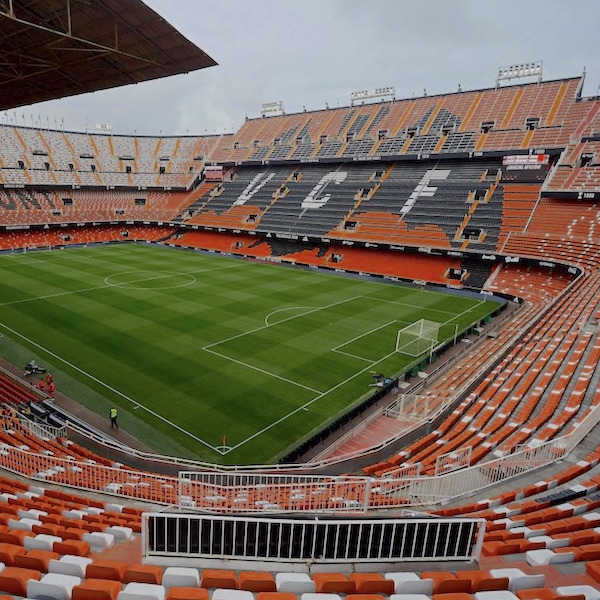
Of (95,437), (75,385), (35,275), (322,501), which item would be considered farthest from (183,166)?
(322,501)

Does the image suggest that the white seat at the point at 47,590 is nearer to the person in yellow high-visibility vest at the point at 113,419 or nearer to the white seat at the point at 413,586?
the white seat at the point at 413,586

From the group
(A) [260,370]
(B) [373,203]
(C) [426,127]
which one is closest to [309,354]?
(A) [260,370]

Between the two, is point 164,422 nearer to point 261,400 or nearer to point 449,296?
point 261,400

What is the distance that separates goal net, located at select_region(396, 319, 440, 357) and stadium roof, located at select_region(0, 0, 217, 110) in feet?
59.9

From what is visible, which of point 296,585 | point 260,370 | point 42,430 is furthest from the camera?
point 260,370

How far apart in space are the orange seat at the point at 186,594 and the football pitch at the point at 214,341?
11665 millimetres

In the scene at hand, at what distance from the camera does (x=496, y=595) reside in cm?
479

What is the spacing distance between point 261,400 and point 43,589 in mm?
15545

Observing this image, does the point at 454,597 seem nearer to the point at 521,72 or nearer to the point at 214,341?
the point at 214,341

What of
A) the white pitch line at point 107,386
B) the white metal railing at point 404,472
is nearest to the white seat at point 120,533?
the white metal railing at point 404,472

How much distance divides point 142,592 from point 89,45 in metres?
15.0

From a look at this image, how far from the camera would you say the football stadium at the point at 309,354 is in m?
5.67

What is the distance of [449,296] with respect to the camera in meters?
39.3

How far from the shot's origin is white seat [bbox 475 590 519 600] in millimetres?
4753
